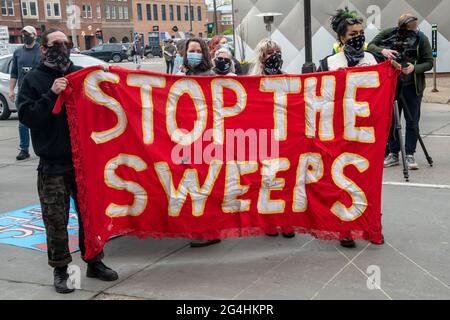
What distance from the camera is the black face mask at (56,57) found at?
401 centimetres

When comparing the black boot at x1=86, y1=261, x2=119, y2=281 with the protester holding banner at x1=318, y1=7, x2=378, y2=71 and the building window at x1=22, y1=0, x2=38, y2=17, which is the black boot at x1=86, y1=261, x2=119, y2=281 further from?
the building window at x1=22, y1=0, x2=38, y2=17

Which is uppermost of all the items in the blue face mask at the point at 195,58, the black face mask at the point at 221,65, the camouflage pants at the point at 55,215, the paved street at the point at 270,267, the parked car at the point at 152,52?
the blue face mask at the point at 195,58

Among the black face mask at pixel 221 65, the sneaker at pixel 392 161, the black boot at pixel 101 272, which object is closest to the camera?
the black boot at pixel 101 272

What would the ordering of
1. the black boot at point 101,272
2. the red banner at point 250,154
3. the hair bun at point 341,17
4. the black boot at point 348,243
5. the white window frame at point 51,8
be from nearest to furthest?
the black boot at point 101,272, the red banner at point 250,154, the black boot at point 348,243, the hair bun at point 341,17, the white window frame at point 51,8

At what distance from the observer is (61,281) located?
4.11 metres

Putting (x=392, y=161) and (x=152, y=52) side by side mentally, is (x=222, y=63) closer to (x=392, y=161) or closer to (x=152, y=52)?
Answer: (x=392, y=161)

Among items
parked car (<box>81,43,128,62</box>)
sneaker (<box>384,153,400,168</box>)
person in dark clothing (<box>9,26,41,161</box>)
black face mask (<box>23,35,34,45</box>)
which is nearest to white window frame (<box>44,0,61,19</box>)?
parked car (<box>81,43,128,62</box>)

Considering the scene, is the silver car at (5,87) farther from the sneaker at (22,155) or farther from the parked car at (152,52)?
the parked car at (152,52)

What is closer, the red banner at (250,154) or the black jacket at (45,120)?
the black jacket at (45,120)

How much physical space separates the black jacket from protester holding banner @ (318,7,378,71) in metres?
2.38

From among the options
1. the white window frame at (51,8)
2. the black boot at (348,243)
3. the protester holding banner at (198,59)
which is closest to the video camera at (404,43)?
the protester holding banner at (198,59)

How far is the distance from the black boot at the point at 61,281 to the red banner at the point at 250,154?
1.74 ft

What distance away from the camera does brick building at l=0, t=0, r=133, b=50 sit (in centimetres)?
6650

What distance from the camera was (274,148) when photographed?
462 centimetres
